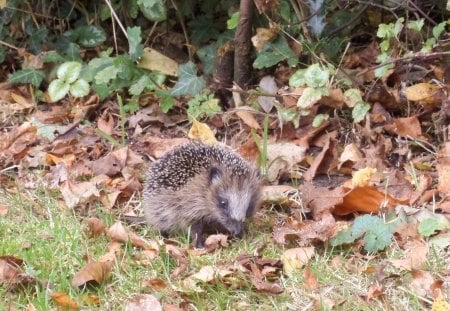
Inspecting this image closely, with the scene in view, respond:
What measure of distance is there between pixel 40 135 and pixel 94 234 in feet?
6.70

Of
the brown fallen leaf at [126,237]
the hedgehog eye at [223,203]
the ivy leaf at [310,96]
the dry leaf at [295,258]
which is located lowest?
the hedgehog eye at [223,203]

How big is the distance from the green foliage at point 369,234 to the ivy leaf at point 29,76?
3.81 meters

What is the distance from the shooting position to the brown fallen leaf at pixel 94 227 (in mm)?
5059

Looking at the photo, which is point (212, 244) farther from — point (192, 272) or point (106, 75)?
point (106, 75)

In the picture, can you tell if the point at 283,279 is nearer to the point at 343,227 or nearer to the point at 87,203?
the point at 343,227

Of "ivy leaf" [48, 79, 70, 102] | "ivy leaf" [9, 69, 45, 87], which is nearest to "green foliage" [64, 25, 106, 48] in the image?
"ivy leaf" [9, 69, 45, 87]

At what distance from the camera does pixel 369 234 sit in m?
4.62

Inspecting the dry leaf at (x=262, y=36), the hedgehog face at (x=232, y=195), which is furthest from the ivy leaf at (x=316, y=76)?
the hedgehog face at (x=232, y=195)

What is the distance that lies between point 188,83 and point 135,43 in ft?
1.85

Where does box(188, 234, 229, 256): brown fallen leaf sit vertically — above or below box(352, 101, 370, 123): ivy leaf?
below

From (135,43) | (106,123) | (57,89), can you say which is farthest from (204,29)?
(57,89)

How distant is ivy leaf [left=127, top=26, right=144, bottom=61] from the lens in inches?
270

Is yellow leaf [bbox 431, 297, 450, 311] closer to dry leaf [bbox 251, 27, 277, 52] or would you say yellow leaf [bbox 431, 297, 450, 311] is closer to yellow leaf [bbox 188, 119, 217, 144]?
yellow leaf [bbox 188, 119, 217, 144]

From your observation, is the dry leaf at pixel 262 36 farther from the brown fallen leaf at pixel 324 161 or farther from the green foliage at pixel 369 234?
the green foliage at pixel 369 234
